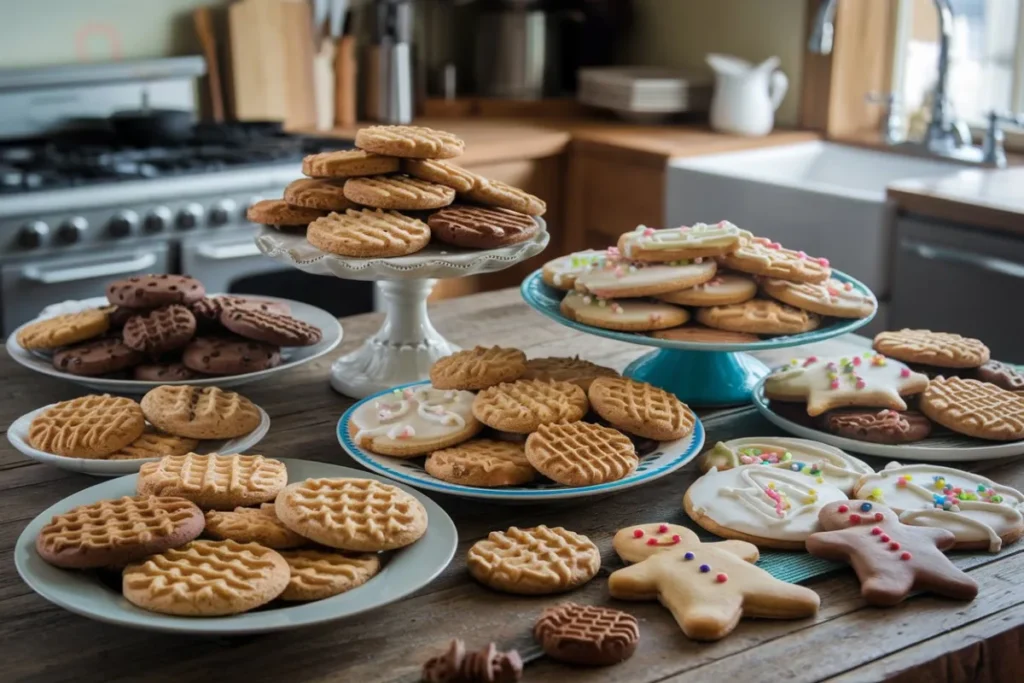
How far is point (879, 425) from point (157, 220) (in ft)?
6.40

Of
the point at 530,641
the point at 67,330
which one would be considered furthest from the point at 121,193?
the point at 530,641

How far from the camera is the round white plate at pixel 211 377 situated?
1604 mm

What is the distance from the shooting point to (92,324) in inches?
65.4

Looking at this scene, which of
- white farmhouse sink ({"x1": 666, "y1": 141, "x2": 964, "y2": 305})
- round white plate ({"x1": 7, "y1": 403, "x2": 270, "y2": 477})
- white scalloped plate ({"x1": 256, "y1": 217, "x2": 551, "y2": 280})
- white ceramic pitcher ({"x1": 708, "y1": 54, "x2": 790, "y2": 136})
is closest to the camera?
round white plate ({"x1": 7, "y1": 403, "x2": 270, "y2": 477})

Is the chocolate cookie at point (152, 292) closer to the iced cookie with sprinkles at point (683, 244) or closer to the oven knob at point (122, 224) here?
the iced cookie with sprinkles at point (683, 244)

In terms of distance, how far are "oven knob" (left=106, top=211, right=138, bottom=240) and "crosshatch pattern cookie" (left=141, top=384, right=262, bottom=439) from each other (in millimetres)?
1462

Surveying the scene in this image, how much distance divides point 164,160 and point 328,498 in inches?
86.3

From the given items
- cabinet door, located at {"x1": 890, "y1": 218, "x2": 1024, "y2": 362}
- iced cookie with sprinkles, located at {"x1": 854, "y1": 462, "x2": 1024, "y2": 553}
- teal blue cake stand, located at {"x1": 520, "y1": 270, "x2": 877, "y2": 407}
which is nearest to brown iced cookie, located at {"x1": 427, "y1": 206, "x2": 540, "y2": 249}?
teal blue cake stand, located at {"x1": 520, "y1": 270, "x2": 877, "y2": 407}

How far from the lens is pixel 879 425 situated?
4.85 ft

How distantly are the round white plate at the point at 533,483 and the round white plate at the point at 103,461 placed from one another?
11 centimetres

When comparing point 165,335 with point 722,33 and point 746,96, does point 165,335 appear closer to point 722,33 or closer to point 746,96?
point 746,96

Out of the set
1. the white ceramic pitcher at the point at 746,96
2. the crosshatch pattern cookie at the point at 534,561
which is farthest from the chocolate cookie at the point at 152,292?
the white ceramic pitcher at the point at 746,96

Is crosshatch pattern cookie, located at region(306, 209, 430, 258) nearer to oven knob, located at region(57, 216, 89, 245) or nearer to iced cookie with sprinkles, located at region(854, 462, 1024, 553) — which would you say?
iced cookie with sprinkles, located at region(854, 462, 1024, 553)

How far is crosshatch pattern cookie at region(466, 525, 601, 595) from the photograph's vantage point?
1133 millimetres
